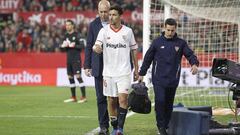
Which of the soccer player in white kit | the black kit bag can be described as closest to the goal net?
the soccer player in white kit

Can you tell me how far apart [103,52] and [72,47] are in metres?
Answer: 7.58

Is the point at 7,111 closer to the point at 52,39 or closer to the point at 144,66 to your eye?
the point at 144,66

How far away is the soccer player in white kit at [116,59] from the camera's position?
10344mm

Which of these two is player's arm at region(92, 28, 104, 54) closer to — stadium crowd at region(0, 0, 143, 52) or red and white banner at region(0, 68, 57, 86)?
red and white banner at region(0, 68, 57, 86)

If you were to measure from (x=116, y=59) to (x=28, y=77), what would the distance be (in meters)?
17.0

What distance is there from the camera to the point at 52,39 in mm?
31234

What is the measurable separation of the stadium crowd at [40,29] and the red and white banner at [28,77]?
3.81 meters

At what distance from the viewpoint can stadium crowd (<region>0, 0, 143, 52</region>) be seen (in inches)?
1221

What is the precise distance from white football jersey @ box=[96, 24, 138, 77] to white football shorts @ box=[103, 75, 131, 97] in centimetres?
7

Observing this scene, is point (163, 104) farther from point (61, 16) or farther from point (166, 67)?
point (61, 16)

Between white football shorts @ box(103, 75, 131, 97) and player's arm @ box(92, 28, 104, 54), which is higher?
player's arm @ box(92, 28, 104, 54)

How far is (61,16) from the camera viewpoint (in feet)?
107

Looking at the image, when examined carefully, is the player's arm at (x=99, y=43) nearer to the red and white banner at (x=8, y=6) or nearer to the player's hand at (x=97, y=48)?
the player's hand at (x=97, y=48)

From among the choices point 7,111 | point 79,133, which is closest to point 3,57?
point 7,111
